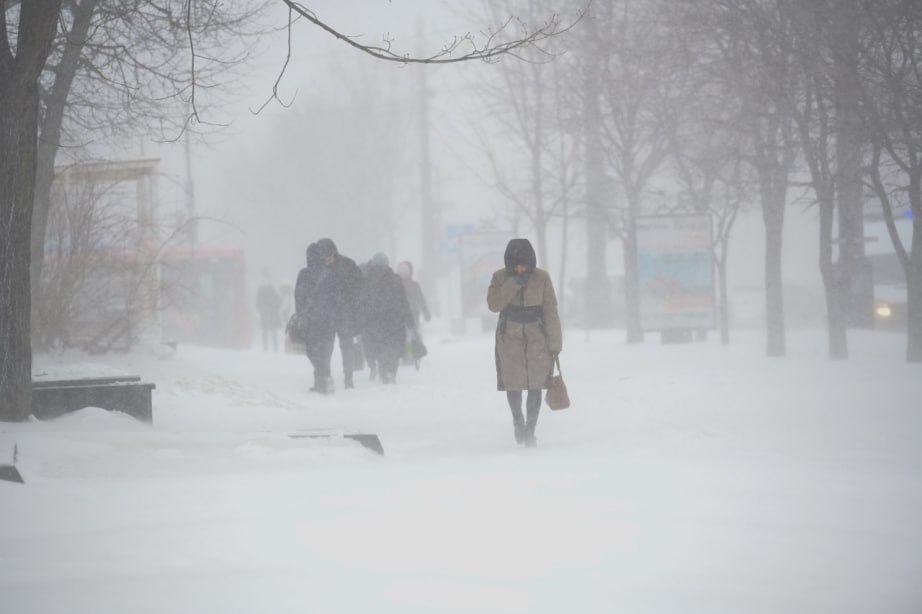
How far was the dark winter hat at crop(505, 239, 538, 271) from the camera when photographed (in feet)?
25.8

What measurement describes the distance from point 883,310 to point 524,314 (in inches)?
679

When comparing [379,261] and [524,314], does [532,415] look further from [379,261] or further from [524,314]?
[379,261]

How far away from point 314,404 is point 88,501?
22.5 feet

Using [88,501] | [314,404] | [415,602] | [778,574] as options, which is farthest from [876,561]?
[314,404]

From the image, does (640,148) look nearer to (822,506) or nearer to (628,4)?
(628,4)

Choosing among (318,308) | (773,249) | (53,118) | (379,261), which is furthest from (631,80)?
(53,118)

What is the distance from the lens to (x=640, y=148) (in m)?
19.9

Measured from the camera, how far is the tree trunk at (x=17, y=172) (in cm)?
702

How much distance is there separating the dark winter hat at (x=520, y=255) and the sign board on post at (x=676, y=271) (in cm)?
965

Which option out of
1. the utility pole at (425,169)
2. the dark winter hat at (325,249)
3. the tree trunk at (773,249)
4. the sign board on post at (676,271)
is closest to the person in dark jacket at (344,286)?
the dark winter hat at (325,249)

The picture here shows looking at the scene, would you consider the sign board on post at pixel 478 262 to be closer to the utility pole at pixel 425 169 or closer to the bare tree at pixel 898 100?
the utility pole at pixel 425 169

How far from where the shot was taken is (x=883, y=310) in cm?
2264

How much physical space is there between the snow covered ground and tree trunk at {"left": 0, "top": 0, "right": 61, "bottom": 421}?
1.91 feet

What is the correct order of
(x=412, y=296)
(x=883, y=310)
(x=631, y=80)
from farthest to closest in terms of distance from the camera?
(x=883, y=310) → (x=631, y=80) → (x=412, y=296)
